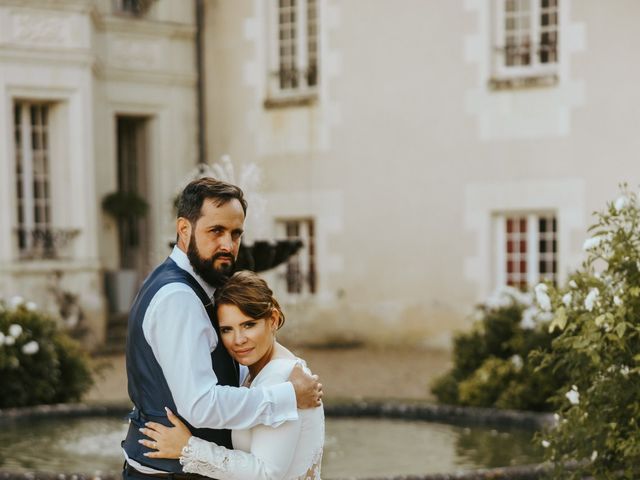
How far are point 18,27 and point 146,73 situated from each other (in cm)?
205

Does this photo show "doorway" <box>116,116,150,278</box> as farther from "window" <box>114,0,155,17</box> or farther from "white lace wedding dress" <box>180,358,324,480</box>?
"white lace wedding dress" <box>180,358,324,480</box>

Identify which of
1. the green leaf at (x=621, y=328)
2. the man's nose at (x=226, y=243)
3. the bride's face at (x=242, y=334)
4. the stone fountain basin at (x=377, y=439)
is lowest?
the stone fountain basin at (x=377, y=439)

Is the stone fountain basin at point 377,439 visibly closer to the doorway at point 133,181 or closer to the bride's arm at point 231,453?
the bride's arm at point 231,453

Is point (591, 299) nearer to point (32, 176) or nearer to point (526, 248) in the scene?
point (526, 248)

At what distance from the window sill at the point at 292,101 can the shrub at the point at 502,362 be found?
6.28 meters

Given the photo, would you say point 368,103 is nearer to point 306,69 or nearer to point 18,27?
point 306,69

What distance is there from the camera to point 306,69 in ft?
48.9

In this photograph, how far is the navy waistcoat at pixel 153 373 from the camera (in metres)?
2.79

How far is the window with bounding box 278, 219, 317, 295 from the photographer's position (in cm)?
1480

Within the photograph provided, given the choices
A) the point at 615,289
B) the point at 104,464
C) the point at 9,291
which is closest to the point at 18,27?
the point at 9,291

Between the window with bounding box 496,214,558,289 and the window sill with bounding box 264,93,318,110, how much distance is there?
3.02 m

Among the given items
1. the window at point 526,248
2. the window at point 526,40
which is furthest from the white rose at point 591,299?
the window at point 526,40

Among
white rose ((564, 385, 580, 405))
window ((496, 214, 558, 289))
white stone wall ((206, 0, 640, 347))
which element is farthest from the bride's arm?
window ((496, 214, 558, 289))

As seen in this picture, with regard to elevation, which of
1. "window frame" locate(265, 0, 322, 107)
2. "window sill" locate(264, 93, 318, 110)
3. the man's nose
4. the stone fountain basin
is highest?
"window frame" locate(265, 0, 322, 107)
